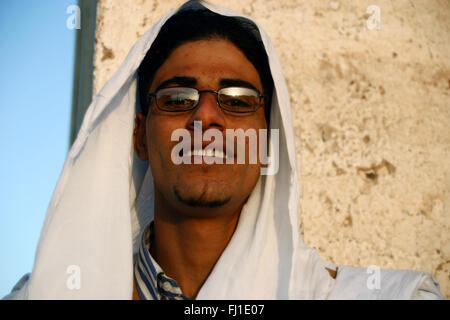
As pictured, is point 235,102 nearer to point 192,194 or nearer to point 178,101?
point 178,101

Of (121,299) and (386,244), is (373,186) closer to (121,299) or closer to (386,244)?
(386,244)

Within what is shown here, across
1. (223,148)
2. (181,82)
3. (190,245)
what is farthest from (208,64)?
(190,245)

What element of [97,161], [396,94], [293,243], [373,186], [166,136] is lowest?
[293,243]

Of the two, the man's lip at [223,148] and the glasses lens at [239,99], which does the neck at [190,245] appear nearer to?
the man's lip at [223,148]

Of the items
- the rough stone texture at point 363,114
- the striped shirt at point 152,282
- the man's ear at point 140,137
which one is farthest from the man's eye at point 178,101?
the rough stone texture at point 363,114

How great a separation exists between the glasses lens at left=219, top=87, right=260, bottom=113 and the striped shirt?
32.2 inches

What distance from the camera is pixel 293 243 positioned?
1749 mm

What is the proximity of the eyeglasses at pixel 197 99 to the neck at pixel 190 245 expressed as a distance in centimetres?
51

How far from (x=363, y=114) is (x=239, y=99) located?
118 centimetres

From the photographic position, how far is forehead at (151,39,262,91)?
6.41 feet

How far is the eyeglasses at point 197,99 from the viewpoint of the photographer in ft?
6.30
